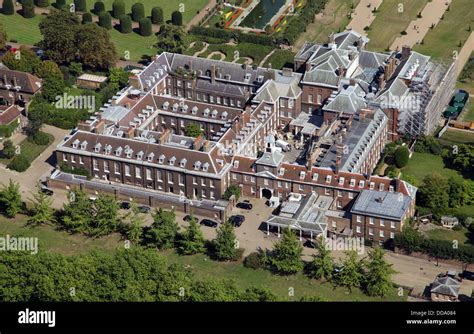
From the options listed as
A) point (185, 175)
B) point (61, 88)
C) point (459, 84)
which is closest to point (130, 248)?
point (185, 175)

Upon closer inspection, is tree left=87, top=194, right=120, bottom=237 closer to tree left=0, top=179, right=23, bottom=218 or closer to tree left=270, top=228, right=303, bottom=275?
tree left=0, top=179, right=23, bottom=218

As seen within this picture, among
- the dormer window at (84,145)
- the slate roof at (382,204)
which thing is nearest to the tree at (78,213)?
the dormer window at (84,145)

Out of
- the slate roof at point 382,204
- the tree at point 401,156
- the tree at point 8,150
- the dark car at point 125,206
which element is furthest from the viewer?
the tree at point 8,150

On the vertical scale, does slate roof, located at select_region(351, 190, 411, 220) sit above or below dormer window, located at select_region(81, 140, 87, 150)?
below

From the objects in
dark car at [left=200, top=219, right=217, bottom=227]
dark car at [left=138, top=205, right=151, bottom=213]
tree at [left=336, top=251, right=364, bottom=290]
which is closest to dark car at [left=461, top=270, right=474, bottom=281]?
tree at [left=336, top=251, right=364, bottom=290]

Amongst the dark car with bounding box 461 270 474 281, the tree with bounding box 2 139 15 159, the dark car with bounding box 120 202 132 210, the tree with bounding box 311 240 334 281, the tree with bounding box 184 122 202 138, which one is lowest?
the dark car with bounding box 461 270 474 281

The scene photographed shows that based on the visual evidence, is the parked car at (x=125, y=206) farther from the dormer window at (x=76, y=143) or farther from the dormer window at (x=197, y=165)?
the dormer window at (x=76, y=143)
